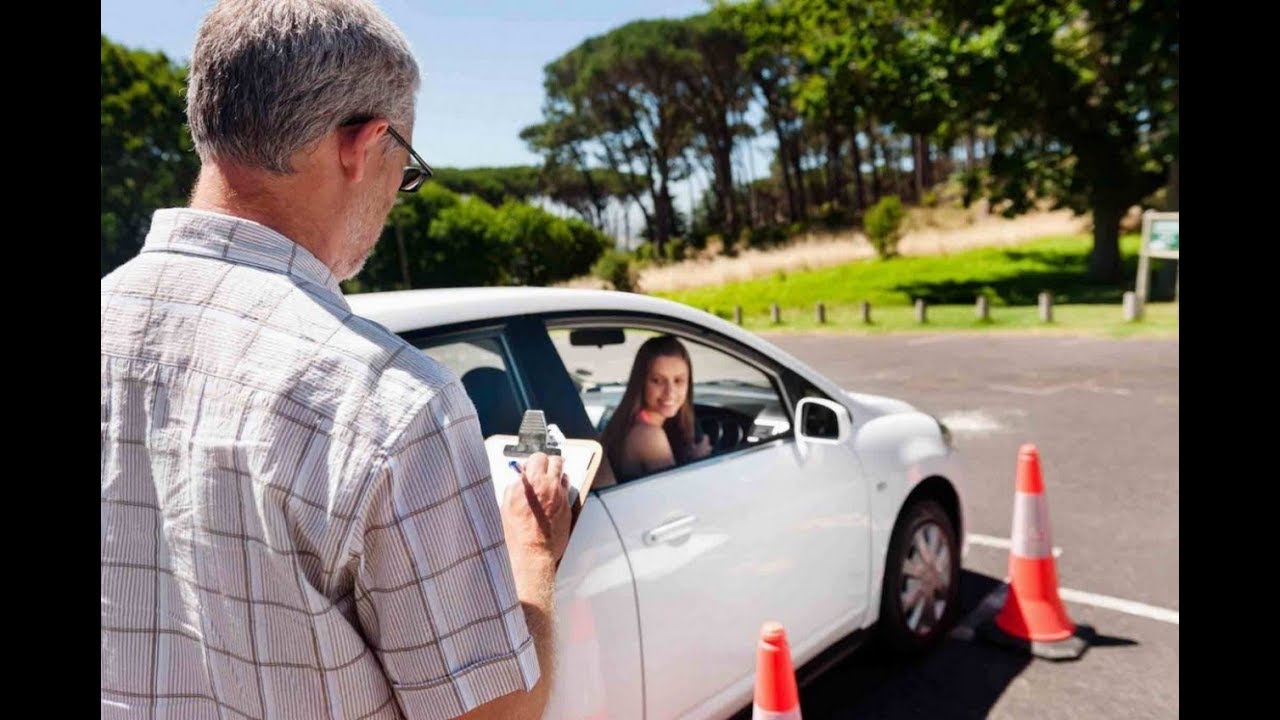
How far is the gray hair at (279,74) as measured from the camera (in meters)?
1.15

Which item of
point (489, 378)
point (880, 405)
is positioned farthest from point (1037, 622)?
point (489, 378)

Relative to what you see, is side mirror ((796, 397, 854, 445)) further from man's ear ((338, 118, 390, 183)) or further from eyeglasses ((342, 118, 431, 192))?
man's ear ((338, 118, 390, 183))

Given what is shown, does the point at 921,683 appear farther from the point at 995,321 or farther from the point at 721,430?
the point at 995,321

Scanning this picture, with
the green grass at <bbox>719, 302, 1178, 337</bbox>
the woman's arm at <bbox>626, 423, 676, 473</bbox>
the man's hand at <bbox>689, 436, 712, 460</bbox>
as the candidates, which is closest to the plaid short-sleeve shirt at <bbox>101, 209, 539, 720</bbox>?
the woman's arm at <bbox>626, 423, 676, 473</bbox>

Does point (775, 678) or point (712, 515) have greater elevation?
point (712, 515)

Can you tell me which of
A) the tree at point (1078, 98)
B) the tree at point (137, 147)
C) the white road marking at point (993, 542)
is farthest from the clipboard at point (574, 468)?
the tree at point (137, 147)

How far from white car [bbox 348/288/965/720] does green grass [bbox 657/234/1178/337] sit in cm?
1345

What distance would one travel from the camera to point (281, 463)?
3.54 feet

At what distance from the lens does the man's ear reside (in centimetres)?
122

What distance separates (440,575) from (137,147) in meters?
40.2
